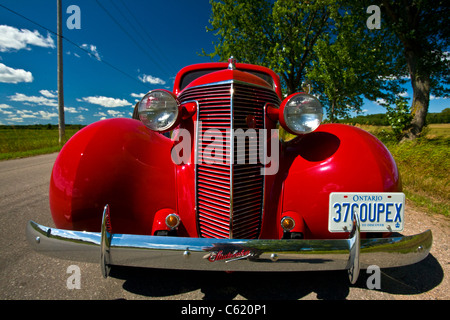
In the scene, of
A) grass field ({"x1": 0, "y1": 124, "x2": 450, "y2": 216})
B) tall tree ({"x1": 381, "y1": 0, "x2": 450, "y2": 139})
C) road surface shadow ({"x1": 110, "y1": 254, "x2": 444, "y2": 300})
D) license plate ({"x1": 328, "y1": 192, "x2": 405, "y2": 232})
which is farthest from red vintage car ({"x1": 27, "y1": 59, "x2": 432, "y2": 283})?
A: tall tree ({"x1": 381, "y1": 0, "x2": 450, "y2": 139})

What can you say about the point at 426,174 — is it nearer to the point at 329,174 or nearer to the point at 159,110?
the point at 329,174

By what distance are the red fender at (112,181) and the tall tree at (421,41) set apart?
6.84 meters

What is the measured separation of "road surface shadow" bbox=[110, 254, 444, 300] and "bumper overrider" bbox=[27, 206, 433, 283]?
459 millimetres

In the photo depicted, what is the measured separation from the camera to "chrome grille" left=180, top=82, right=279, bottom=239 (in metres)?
1.35

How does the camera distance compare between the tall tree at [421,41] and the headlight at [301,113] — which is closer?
the headlight at [301,113]

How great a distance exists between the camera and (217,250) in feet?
3.52

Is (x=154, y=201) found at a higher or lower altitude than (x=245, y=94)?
lower

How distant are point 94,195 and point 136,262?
517 millimetres

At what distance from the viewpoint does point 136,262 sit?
1.12 meters

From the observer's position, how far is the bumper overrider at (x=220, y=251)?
108 centimetres

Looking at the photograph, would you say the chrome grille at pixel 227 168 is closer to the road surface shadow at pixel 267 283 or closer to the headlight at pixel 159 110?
the headlight at pixel 159 110

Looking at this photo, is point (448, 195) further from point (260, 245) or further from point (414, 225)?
point (260, 245)

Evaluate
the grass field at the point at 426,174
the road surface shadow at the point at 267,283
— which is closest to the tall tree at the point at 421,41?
the grass field at the point at 426,174
